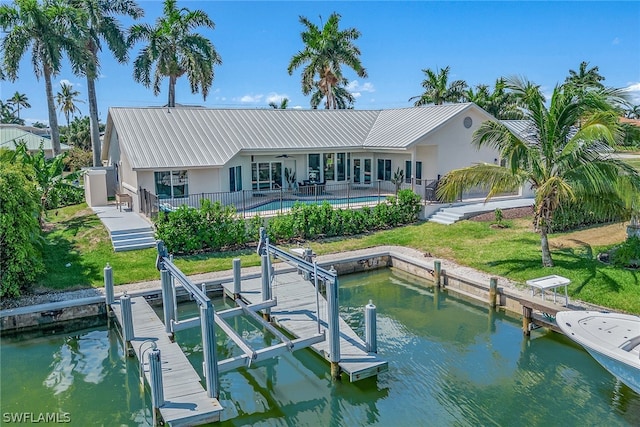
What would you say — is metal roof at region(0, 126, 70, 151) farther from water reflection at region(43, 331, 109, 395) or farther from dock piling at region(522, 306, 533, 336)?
dock piling at region(522, 306, 533, 336)

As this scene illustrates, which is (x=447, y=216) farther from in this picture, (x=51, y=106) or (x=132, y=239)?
(x=51, y=106)

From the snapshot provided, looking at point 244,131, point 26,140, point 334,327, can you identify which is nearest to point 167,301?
point 334,327

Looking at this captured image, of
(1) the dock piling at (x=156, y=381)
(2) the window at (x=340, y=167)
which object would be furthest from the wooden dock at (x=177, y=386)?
(2) the window at (x=340, y=167)

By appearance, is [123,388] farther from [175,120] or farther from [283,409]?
[175,120]

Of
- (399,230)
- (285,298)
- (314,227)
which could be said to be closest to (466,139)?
(399,230)

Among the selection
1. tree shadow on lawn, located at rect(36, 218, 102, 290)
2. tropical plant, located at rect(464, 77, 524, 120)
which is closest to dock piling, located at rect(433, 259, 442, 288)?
tree shadow on lawn, located at rect(36, 218, 102, 290)

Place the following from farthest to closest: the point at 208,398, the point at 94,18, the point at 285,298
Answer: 1. the point at 94,18
2. the point at 285,298
3. the point at 208,398
